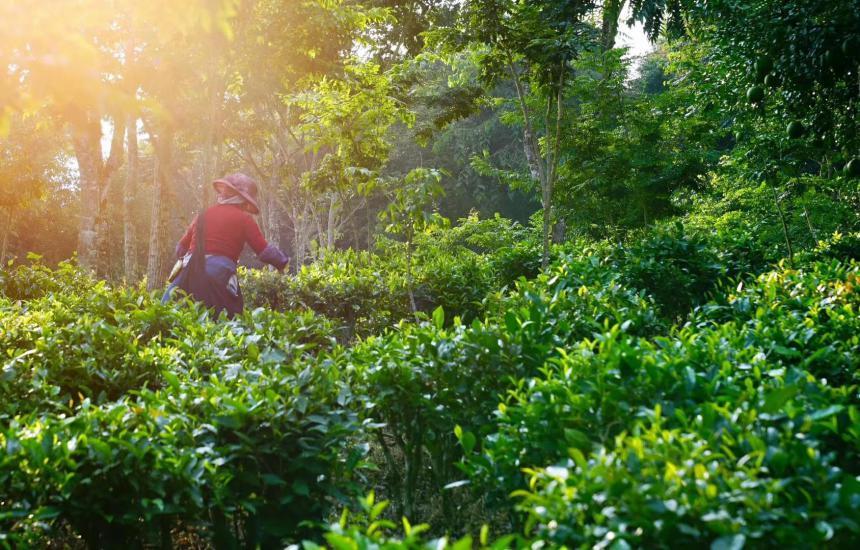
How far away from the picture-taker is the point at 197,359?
395 cm

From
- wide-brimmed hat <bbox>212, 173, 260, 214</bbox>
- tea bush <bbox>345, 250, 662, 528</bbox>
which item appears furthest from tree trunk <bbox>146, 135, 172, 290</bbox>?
tea bush <bbox>345, 250, 662, 528</bbox>

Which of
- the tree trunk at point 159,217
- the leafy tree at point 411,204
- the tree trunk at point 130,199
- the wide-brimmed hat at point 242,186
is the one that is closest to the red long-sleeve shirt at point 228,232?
the wide-brimmed hat at point 242,186

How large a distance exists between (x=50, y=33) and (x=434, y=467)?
2702 mm

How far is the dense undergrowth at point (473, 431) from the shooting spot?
1779 mm

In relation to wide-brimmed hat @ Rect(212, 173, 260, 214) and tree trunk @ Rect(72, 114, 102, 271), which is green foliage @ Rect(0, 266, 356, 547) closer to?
wide-brimmed hat @ Rect(212, 173, 260, 214)

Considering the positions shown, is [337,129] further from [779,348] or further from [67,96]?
[779,348]

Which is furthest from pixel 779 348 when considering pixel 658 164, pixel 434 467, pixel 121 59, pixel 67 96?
pixel 121 59

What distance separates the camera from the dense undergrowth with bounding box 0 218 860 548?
1.78 meters

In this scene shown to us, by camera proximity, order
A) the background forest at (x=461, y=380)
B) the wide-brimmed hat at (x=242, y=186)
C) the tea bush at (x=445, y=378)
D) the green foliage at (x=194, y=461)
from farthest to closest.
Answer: the wide-brimmed hat at (x=242, y=186) < the tea bush at (x=445, y=378) < the green foliage at (x=194, y=461) < the background forest at (x=461, y=380)

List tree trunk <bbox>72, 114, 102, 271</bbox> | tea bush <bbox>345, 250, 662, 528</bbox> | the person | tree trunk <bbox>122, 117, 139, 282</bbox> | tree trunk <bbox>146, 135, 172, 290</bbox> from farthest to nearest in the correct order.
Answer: tree trunk <bbox>122, 117, 139, 282</bbox>, tree trunk <bbox>146, 135, 172, 290</bbox>, tree trunk <bbox>72, 114, 102, 271</bbox>, the person, tea bush <bbox>345, 250, 662, 528</bbox>

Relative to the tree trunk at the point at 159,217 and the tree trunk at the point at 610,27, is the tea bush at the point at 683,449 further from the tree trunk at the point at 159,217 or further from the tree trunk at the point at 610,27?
the tree trunk at the point at 610,27

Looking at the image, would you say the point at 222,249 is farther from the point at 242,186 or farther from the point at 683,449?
the point at 683,449

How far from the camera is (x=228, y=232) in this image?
704 cm

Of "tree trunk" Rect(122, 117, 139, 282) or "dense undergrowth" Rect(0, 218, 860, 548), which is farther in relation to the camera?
"tree trunk" Rect(122, 117, 139, 282)
